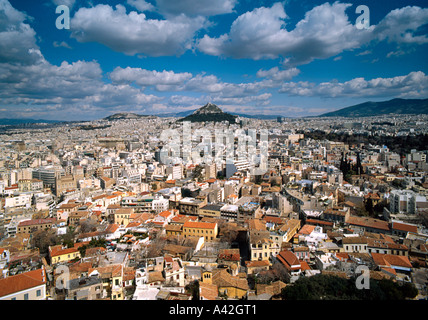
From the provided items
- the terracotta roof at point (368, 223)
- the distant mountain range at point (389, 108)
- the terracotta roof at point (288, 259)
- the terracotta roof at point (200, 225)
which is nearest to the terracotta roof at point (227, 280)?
the terracotta roof at point (288, 259)

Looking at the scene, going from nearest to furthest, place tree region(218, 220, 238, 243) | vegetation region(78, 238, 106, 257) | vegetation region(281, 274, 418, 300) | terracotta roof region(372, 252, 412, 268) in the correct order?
1. vegetation region(281, 274, 418, 300)
2. terracotta roof region(372, 252, 412, 268)
3. vegetation region(78, 238, 106, 257)
4. tree region(218, 220, 238, 243)

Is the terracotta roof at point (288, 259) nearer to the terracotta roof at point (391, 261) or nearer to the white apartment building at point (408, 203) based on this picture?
the terracotta roof at point (391, 261)

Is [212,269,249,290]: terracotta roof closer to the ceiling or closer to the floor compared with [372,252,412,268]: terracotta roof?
closer to the floor

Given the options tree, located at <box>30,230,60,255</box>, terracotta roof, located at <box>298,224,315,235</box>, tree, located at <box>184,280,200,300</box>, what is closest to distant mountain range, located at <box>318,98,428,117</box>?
terracotta roof, located at <box>298,224,315,235</box>

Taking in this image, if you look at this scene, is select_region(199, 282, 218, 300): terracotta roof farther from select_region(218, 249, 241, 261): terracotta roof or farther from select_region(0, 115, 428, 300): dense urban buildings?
select_region(218, 249, 241, 261): terracotta roof

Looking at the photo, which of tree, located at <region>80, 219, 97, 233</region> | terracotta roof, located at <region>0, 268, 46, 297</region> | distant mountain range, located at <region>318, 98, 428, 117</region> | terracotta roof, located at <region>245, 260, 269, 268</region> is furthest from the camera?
distant mountain range, located at <region>318, 98, 428, 117</region>
